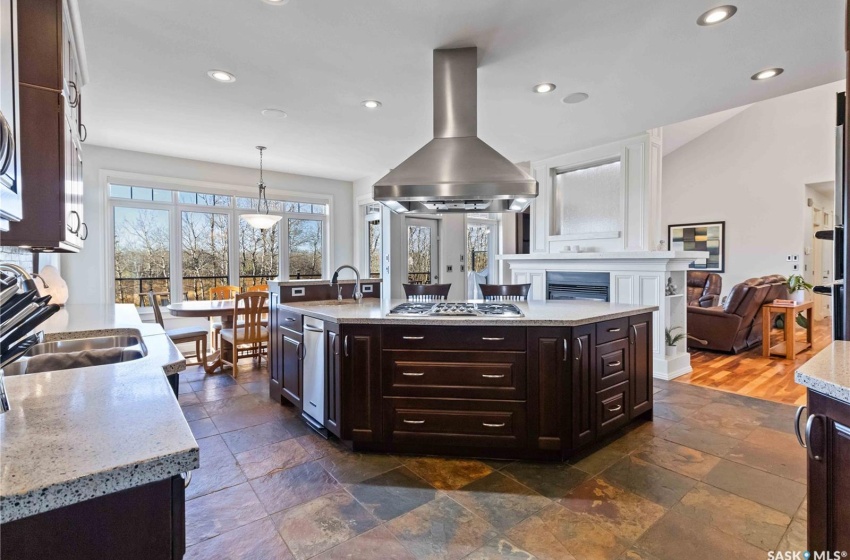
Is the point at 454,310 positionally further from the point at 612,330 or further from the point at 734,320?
the point at 734,320

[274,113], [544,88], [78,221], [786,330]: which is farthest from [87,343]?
[786,330]

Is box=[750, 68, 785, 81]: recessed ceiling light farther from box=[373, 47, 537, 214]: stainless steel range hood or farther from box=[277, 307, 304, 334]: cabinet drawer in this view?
box=[277, 307, 304, 334]: cabinet drawer

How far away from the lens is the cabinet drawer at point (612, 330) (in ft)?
8.02

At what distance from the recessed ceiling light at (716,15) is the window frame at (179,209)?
557cm

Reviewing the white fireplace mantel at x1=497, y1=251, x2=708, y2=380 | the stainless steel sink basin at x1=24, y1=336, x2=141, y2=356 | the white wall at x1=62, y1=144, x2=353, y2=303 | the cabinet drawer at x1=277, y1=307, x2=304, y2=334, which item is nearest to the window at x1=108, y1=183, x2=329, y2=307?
the white wall at x1=62, y1=144, x2=353, y2=303

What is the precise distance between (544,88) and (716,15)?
116cm

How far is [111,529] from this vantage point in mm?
674

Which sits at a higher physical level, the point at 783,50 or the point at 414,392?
the point at 783,50

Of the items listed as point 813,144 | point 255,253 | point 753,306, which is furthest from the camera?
point 813,144

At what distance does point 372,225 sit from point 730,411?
5.46 metres

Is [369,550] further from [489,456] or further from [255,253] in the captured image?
[255,253]

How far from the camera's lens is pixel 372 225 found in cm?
704

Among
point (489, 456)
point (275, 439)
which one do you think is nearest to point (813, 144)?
point (489, 456)

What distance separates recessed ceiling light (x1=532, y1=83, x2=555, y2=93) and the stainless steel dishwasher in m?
2.41
